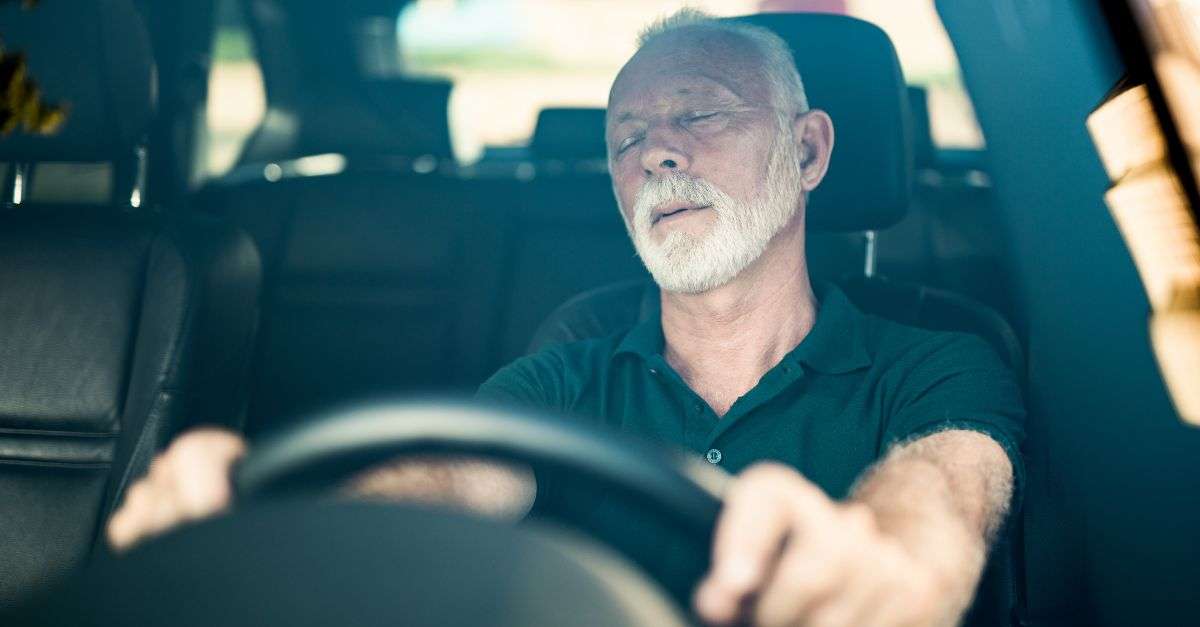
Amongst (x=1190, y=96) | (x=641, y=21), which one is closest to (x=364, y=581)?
(x=1190, y=96)

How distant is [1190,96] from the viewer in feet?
3.83

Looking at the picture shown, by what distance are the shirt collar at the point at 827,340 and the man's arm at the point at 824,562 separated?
0.54m

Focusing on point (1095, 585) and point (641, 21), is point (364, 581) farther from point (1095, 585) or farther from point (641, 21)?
point (641, 21)

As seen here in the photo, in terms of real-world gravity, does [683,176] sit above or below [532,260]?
above

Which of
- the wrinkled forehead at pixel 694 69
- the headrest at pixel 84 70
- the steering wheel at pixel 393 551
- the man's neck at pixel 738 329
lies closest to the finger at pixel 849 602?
the steering wheel at pixel 393 551

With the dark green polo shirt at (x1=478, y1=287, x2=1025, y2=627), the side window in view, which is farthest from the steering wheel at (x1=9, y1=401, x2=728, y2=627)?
the side window

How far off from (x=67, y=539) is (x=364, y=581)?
1.28 meters

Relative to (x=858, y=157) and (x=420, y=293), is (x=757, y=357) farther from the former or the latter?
(x=420, y=293)

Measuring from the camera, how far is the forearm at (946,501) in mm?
1073

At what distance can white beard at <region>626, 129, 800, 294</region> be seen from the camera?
1.81m

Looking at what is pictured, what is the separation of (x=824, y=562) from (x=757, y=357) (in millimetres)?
1002

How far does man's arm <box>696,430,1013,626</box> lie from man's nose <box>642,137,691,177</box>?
811mm

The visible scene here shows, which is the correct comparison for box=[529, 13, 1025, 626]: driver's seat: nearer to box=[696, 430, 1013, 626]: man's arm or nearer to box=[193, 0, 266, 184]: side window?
box=[696, 430, 1013, 626]: man's arm

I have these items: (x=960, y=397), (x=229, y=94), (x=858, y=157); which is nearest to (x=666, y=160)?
(x=858, y=157)
